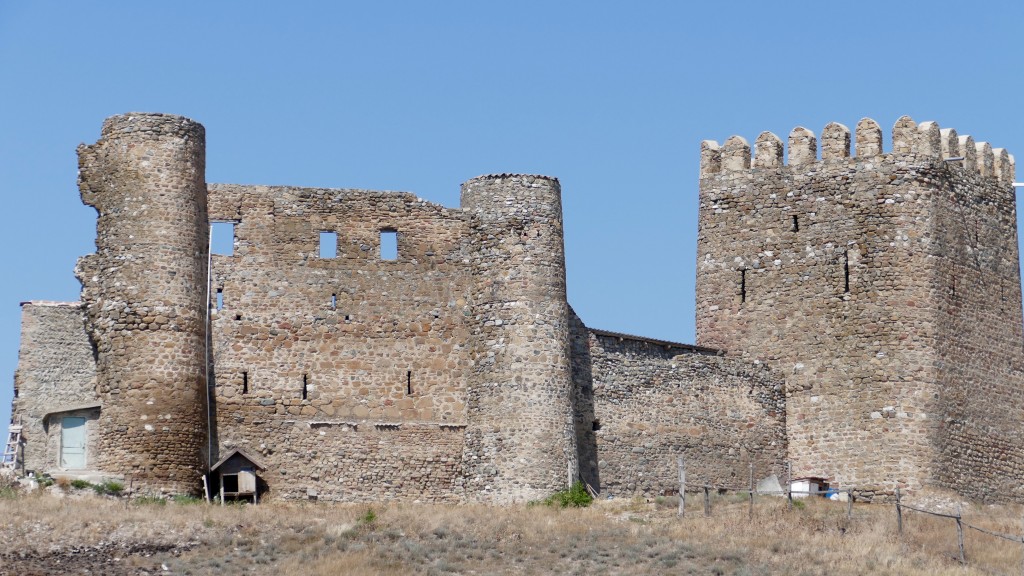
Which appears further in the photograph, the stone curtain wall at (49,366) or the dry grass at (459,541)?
the stone curtain wall at (49,366)

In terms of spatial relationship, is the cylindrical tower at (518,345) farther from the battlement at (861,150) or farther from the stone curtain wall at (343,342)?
the battlement at (861,150)

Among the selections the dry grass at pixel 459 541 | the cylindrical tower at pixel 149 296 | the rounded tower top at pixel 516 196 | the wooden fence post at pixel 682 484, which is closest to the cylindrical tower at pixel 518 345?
the rounded tower top at pixel 516 196

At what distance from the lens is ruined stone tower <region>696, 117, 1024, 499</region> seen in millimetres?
42688

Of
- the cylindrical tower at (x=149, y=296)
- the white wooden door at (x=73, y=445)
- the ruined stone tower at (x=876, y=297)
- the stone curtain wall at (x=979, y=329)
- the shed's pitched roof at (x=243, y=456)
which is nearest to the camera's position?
the cylindrical tower at (x=149, y=296)

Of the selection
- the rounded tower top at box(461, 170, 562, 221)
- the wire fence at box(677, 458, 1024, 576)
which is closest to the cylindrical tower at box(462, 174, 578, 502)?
the rounded tower top at box(461, 170, 562, 221)

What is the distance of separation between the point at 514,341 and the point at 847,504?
697cm

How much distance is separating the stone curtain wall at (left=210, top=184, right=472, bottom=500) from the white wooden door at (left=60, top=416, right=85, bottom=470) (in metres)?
2.41

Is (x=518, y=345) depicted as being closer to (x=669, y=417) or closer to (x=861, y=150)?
(x=669, y=417)

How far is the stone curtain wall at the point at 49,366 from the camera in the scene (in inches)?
1613

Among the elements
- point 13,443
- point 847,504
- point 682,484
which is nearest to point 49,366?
point 13,443

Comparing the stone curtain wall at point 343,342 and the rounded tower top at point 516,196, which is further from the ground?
the rounded tower top at point 516,196

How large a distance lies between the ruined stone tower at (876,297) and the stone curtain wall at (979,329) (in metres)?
→ 0.04

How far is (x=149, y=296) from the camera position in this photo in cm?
3906

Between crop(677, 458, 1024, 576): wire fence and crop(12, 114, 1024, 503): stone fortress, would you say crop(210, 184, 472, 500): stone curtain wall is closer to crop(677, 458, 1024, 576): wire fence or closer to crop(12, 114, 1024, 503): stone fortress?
crop(12, 114, 1024, 503): stone fortress
